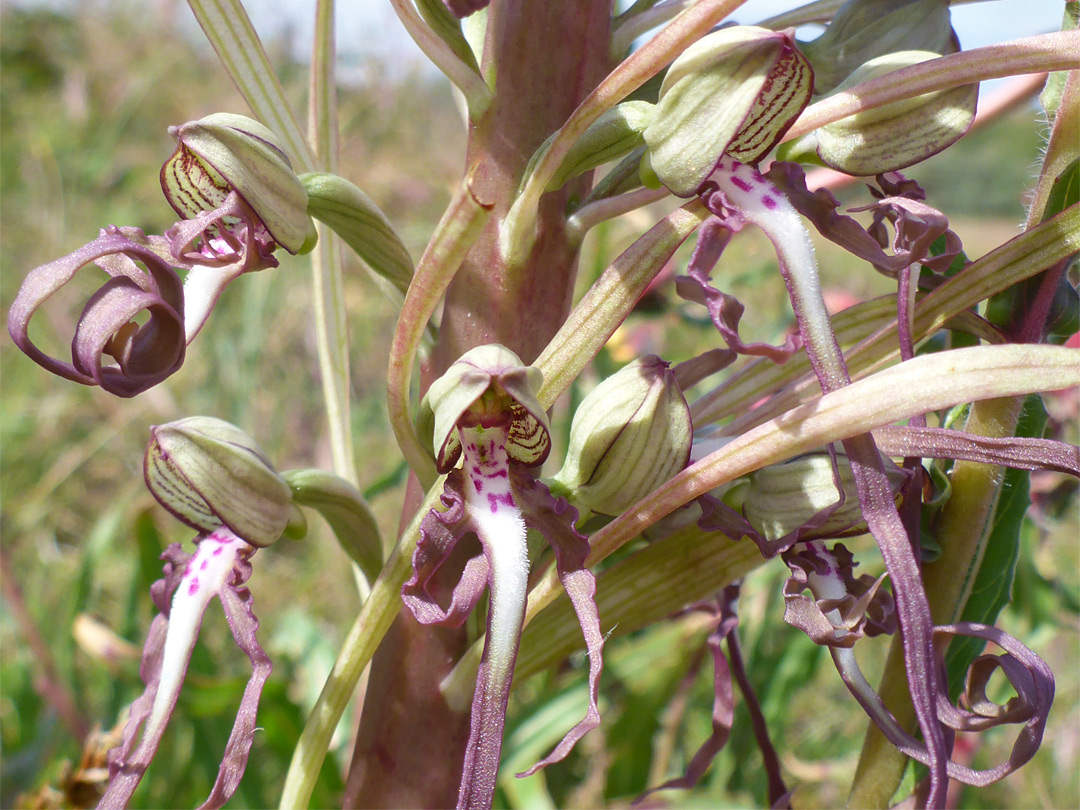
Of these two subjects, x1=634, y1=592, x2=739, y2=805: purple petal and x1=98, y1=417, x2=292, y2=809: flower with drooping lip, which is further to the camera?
x1=634, y1=592, x2=739, y2=805: purple petal

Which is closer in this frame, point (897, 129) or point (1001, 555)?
point (897, 129)

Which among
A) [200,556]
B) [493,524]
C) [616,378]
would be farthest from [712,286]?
[200,556]

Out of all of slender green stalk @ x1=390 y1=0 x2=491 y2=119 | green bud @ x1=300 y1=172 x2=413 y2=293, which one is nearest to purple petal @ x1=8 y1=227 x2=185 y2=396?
green bud @ x1=300 y1=172 x2=413 y2=293

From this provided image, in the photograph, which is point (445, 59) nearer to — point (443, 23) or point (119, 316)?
point (443, 23)

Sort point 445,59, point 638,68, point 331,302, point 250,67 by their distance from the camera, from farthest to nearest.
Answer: point 331,302 → point 250,67 → point 445,59 → point 638,68

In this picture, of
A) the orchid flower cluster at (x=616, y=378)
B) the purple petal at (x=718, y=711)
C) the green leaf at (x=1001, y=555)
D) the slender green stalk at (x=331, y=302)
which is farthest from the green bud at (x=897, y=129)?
the slender green stalk at (x=331, y=302)

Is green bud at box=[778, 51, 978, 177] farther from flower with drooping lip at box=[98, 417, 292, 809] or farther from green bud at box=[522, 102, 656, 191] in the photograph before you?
flower with drooping lip at box=[98, 417, 292, 809]
